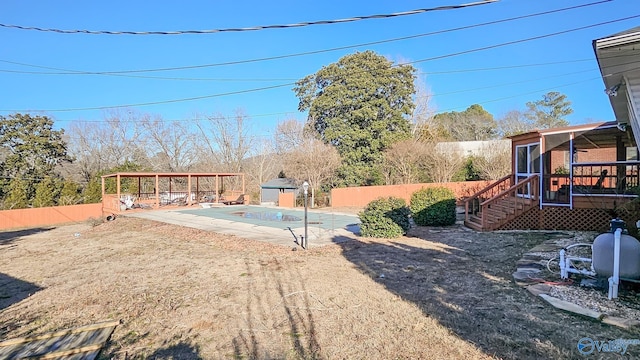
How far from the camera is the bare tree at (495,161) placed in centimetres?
2197

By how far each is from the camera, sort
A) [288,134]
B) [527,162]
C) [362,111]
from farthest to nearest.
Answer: [288,134] < [362,111] < [527,162]

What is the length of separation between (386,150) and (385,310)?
21.3 metres

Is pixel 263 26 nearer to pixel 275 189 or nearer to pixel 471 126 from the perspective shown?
pixel 275 189

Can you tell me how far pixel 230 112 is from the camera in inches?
1339

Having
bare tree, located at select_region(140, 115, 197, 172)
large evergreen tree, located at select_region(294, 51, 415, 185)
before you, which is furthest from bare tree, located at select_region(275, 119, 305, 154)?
bare tree, located at select_region(140, 115, 197, 172)

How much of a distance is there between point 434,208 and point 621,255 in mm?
7082

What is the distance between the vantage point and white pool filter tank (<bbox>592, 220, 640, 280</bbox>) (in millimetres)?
4188

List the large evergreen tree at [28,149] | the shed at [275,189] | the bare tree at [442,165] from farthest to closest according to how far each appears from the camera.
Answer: the shed at [275,189], the large evergreen tree at [28,149], the bare tree at [442,165]

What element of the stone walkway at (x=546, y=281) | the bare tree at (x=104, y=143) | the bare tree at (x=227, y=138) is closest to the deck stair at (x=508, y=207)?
the stone walkway at (x=546, y=281)

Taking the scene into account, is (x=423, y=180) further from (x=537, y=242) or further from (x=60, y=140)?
(x=60, y=140)

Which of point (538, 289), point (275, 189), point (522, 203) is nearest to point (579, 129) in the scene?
point (522, 203)

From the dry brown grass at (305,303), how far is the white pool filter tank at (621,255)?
99 cm

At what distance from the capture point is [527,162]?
11508 millimetres

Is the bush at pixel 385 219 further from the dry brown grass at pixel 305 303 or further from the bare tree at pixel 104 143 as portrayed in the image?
the bare tree at pixel 104 143
